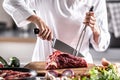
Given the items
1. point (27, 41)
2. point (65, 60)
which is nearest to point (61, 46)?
point (65, 60)

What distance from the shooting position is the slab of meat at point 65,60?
1.83 metres

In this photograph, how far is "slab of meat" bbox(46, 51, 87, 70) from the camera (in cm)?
183

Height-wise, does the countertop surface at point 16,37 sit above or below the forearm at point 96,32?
below

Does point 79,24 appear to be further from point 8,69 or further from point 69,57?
point 8,69

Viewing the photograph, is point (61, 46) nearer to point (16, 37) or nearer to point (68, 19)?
point (68, 19)

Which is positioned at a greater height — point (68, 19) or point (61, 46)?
point (68, 19)

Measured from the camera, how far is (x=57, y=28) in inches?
75.2

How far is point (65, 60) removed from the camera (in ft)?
6.05

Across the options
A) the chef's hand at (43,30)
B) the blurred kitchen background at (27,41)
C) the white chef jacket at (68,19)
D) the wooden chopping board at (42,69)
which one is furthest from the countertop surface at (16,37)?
the chef's hand at (43,30)

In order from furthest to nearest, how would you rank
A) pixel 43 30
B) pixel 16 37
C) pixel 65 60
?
pixel 16 37
pixel 65 60
pixel 43 30

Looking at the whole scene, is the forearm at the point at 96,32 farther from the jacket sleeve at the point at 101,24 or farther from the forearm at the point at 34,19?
the forearm at the point at 34,19

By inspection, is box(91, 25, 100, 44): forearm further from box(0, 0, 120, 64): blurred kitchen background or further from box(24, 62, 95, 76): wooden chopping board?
box(0, 0, 120, 64): blurred kitchen background

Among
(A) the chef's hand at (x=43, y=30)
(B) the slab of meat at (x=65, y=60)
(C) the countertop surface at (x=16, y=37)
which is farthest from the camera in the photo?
(C) the countertop surface at (x=16, y=37)

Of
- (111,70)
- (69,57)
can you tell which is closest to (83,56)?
(69,57)
